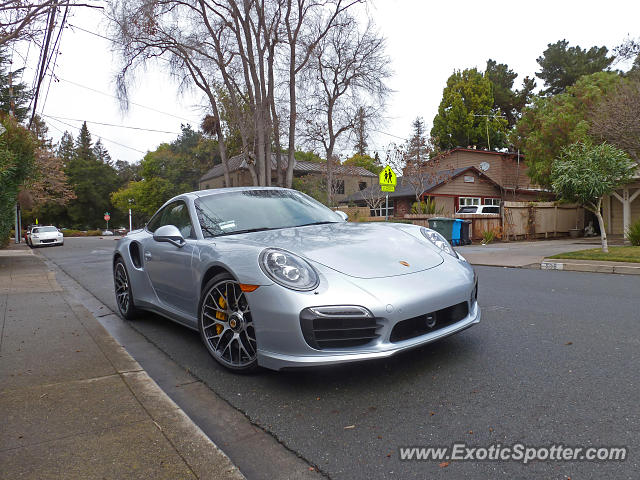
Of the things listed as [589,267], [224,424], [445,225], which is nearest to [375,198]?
[445,225]

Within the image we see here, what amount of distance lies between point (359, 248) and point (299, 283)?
65 cm

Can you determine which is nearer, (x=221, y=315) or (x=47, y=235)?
(x=221, y=315)

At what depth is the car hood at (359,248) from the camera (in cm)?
312

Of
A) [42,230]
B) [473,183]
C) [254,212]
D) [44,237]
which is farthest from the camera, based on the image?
[473,183]

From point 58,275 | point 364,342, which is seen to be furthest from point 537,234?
point 364,342

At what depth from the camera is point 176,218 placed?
4.65 m

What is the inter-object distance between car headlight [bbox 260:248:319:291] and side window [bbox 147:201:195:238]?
3.98ft

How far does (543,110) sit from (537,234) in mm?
8418

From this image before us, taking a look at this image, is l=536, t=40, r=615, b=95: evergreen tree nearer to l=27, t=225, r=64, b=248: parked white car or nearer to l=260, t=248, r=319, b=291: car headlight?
l=27, t=225, r=64, b=248: parked white car

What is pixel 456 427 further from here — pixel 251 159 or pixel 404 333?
pixel 251 159

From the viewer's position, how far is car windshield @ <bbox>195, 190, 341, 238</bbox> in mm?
4027

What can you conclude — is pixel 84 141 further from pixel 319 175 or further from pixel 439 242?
pixel 439 242

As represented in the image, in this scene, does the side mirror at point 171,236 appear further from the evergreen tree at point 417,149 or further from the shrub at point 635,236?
the evergreen tree at point 417,149

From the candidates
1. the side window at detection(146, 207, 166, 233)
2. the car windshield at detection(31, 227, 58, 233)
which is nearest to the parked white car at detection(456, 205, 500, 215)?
the side window at detection(146, 207, 166, 233)
